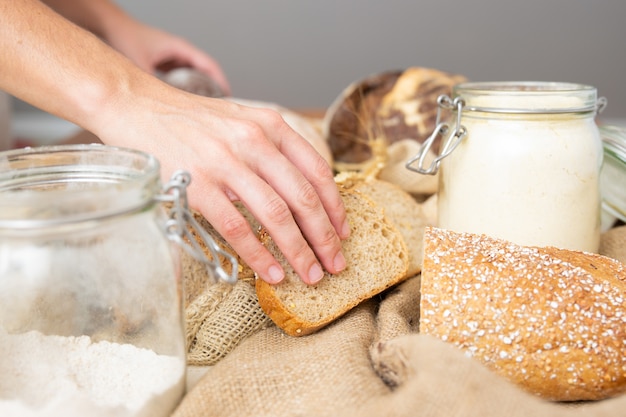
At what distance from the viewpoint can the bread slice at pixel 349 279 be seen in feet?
3.14

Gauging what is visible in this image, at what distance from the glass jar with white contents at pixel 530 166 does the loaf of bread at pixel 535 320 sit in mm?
197

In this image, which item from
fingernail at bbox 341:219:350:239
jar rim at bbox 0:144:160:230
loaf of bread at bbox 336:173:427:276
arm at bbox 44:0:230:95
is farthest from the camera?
arm at bbox 44:0:230:95

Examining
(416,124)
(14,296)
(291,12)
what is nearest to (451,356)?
(14,296)

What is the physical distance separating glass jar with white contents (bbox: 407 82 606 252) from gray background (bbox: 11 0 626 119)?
111 inches

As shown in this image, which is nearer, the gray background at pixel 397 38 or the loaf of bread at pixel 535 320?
the loaf of bread at pixel 535 320

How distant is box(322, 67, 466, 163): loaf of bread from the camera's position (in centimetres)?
178

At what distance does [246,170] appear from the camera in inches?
34.9

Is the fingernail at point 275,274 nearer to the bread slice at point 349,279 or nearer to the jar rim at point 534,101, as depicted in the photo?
the bread slice at point 349,279

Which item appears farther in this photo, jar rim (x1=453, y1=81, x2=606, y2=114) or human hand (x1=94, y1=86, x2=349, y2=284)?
jar rim (x1=453, y1=81, x2=606, y2=114)

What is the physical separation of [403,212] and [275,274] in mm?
400

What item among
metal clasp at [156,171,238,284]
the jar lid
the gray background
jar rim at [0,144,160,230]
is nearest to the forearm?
jar rim at [0,144,160,230]

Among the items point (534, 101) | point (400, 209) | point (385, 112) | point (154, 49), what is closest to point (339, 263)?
point (400, 209)

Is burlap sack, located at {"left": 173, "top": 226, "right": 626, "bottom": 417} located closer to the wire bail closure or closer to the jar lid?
the wire bail closure

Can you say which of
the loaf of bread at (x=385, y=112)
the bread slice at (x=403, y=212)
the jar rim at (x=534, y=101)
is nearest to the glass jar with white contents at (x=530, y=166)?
the jar rim at (x=534, y=101)
